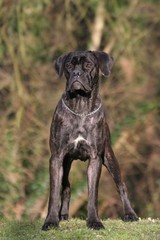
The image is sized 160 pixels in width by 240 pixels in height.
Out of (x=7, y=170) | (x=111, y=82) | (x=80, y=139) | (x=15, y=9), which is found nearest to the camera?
(x=80, y=139)

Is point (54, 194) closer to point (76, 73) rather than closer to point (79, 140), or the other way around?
point (79, 140)

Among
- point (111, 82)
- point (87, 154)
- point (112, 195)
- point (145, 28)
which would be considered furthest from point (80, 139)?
point (145, 28)

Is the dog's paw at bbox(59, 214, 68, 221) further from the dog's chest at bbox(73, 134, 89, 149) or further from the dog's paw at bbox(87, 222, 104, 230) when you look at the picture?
the dog's chest at bbox(73, 134, 89, 149)

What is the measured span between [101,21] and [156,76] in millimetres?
2342

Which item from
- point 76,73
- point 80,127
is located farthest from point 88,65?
point 80,127

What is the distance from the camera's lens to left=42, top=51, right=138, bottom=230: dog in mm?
7469

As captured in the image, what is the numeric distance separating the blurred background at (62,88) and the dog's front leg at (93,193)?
5.64 meters

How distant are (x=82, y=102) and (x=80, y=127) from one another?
1.05 feet

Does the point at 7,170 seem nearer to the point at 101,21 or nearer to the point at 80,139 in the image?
the point at 101,21

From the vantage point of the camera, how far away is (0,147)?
14094 mm

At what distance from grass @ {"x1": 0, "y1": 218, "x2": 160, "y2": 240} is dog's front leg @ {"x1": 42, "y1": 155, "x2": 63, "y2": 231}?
0.33 ft

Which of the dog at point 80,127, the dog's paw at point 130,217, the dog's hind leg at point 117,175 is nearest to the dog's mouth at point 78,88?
the dog at point 80,127

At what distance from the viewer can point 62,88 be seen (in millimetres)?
15945

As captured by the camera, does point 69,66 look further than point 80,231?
Yes
